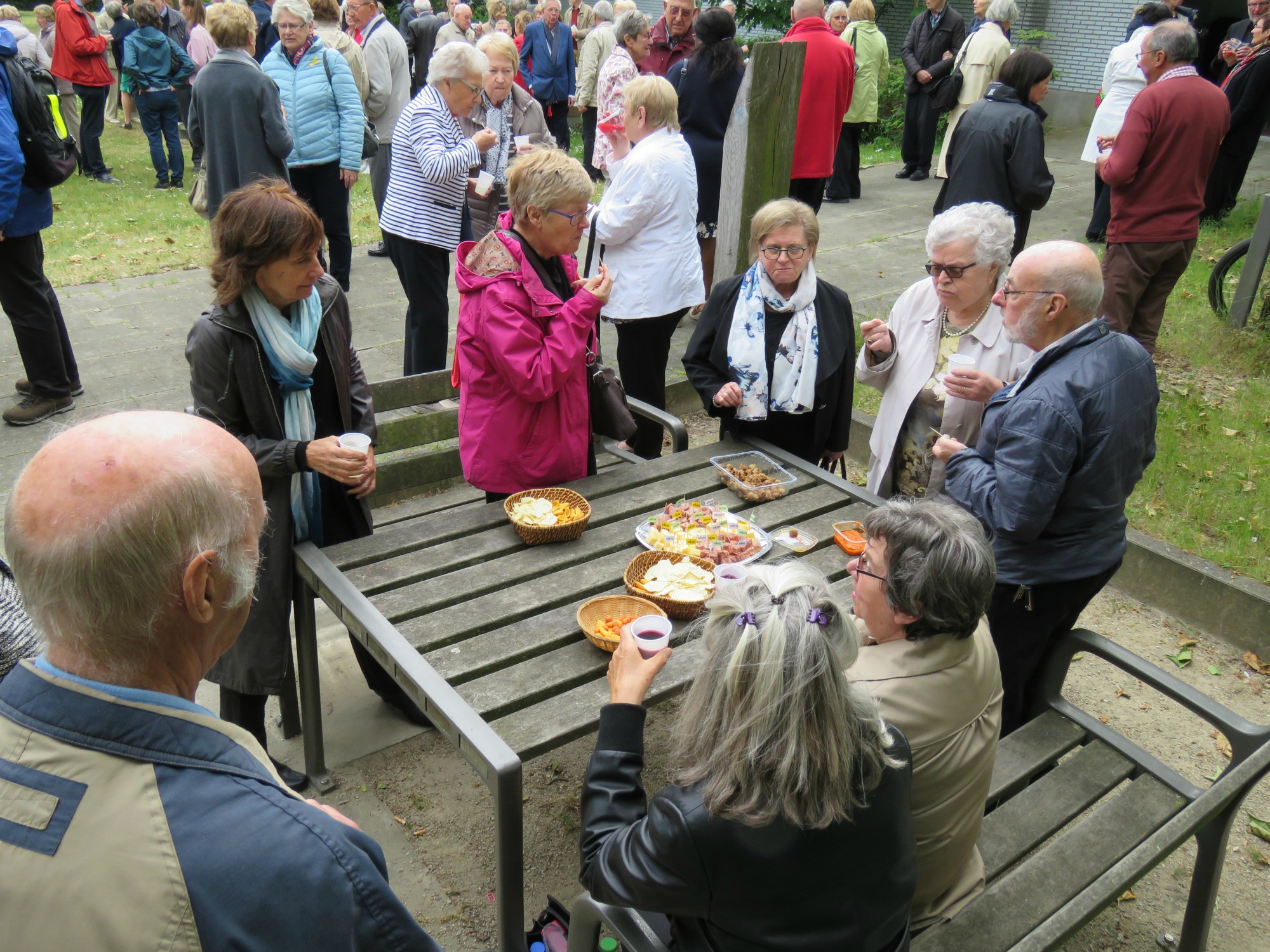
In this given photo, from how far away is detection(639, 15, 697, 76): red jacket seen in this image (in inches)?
293

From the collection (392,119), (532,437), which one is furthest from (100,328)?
(532,437)

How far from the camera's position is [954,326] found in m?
3.44

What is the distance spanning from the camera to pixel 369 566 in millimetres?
2945

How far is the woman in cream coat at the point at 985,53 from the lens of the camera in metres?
9.04

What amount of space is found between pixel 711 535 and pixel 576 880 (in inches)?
46.0

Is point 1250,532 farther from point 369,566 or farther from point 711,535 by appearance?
point 369,566

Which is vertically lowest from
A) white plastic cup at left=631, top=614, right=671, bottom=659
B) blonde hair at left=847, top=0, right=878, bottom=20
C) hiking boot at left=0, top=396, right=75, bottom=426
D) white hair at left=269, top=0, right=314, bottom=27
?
hiking boot at left=0, top=396, right=75, bottom=426

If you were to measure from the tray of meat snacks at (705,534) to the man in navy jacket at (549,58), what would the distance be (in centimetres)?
961

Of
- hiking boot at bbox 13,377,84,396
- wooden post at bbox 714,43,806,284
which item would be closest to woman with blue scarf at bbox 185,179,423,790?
wooden post at bbox 714,43,806,284

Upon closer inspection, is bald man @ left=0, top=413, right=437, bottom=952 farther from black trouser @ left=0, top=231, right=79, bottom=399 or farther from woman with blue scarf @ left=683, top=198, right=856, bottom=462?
black trouser @ left=0, top=231, right=79, bottom=399

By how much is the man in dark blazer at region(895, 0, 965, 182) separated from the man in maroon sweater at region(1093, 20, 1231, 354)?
16.9 feet

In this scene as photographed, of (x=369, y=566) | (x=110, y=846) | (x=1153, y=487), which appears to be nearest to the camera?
(x=110, y=846)

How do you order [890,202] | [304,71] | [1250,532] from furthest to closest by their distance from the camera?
[890,202]
[304,71]
[1250,532]

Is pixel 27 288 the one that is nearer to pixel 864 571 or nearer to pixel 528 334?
pixel 528 334
